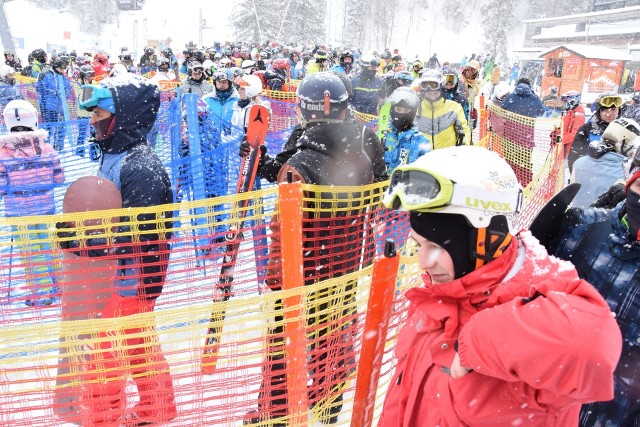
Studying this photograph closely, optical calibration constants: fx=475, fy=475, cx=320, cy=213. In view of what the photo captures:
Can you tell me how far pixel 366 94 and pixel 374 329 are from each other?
9.11 meters

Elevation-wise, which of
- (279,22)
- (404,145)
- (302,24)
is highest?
(302,24)

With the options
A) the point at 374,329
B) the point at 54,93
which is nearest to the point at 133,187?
the point at 374,329

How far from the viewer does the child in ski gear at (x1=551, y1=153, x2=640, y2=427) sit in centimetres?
181

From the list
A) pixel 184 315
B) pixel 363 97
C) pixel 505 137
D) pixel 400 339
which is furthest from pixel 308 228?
pixel 363 97

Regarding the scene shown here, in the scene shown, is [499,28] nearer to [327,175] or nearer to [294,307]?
[327,175]

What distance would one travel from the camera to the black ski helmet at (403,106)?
516cm

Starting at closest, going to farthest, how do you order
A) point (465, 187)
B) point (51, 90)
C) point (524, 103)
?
1. point (465, 187)
2. point (524, 103)
3. point (51, 90)

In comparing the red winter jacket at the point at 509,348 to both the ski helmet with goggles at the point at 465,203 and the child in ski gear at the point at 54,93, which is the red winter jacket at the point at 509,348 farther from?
the child in ski gear at the point at 54,93

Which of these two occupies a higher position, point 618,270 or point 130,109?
point 130,109

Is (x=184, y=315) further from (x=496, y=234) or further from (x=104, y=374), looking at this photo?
(x=496, y=234)

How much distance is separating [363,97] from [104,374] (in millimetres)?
9345

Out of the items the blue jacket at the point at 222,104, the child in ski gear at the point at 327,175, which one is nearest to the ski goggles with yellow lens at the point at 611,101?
the child in ski gear at the point at 327,175

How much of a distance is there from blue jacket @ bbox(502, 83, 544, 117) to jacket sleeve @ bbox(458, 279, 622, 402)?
8.36 m

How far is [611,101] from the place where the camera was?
211 inches
